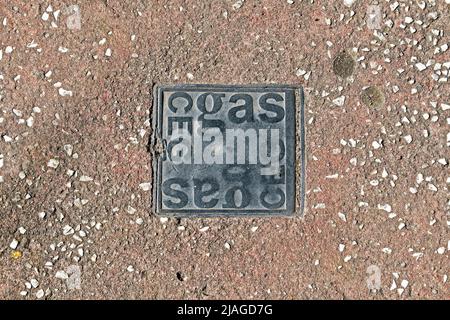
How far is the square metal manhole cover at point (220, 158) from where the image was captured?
3133mm

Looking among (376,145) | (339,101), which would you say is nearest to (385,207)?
(376,145)

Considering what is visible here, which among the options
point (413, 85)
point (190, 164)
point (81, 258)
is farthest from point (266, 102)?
point (81, 258)

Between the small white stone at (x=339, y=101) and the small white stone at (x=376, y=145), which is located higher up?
the small white stone at (x=339, y=101)

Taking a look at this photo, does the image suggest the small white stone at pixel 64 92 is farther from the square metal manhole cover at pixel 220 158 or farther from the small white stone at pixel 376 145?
the small white stone at pixel 376 145

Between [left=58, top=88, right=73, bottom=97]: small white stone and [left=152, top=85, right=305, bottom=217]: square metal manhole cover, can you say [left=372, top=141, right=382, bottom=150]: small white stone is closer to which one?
[left=152, top=85, right=305, bottom=217]: square metal manhole cover

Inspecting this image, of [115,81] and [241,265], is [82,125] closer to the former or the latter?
[115,81]

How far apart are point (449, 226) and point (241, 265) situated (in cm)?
112

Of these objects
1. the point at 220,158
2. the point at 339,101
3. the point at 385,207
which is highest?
the point at 339,101

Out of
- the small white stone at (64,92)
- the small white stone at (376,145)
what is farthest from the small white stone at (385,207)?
the small white stone at (64,92)

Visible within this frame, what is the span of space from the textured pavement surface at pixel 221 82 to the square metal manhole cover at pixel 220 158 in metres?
0.06

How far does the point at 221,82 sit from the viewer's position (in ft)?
10.4

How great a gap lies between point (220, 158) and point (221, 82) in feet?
1.34

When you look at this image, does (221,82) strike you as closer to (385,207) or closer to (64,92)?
(64,92)

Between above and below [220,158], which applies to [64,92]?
above
